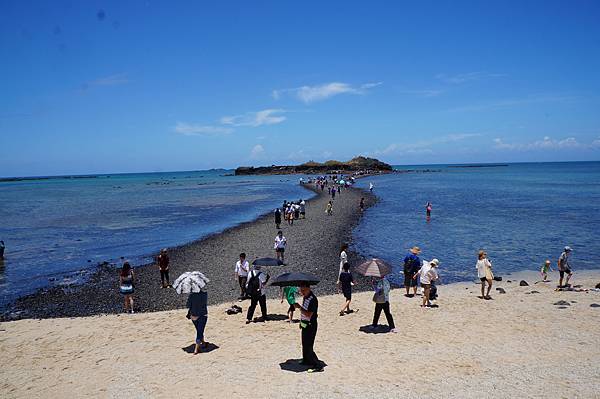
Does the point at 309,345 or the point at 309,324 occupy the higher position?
the point at 309,324

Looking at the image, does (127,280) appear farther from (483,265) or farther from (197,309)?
(483,265)

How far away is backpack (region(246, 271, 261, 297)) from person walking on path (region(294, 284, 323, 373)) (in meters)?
2.75

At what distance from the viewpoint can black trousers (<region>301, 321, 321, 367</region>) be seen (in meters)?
8.41

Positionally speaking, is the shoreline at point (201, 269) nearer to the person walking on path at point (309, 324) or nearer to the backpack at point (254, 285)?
the backpack at point (254, 285)

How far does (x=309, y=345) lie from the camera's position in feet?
28.0

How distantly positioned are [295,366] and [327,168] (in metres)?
151

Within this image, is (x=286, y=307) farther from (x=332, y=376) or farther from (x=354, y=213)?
(x=354, y=213)

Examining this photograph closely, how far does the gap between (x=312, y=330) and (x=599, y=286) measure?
40.0 ft

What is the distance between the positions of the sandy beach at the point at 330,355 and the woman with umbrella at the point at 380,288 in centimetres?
48

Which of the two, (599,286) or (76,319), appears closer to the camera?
(76,319)

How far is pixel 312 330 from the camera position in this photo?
8430 mm

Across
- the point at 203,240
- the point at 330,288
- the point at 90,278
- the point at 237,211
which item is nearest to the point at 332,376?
the point at 330,288

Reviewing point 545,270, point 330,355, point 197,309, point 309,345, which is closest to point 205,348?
point 197,309

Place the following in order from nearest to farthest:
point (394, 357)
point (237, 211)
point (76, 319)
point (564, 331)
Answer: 1. point (394, 357)
2. point (564, 331)
3. point (76, 319)
4. point (237, 211)
